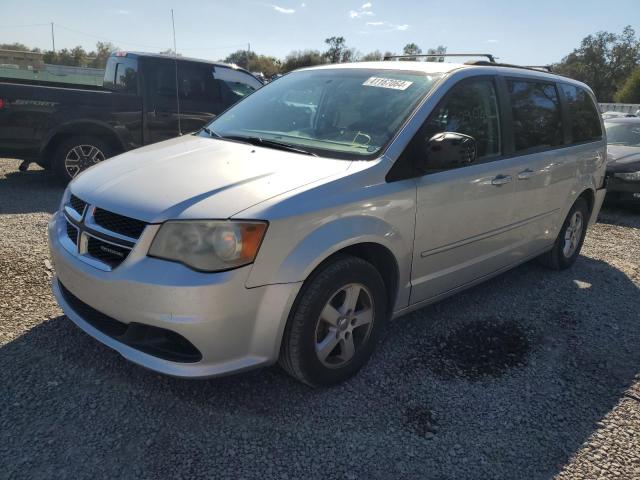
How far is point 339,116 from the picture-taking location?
11.2ft

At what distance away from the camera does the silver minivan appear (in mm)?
2371

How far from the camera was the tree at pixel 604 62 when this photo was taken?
2477 inches

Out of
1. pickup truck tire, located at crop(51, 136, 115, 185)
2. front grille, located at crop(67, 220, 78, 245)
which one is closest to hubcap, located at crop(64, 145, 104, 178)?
pickup truck tire, located at crop(51, 136, 115, 185)

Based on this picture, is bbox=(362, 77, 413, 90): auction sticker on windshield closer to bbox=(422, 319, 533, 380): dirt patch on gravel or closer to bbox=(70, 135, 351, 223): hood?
bbox=(70, 135, 351, 223): hood

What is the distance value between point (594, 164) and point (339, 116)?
317 cm

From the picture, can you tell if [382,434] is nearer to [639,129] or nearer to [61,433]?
[61,433]

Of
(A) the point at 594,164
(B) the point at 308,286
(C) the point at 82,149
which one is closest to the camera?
(B) the point at 308,286

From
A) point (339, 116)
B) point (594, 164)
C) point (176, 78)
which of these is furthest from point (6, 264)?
point (594, 164)

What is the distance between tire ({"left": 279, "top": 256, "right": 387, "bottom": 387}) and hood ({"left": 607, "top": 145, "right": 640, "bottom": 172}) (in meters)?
7.00

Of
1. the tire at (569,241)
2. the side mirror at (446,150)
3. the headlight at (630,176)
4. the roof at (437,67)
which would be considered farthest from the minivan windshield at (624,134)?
the side mirror at (446,150)

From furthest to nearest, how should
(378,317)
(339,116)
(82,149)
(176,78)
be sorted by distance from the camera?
(176,78) → (82,149) → (339,116) → (378,317)

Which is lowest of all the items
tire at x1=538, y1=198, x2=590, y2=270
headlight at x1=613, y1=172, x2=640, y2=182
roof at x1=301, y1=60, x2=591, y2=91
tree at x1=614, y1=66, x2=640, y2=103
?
tire at x1=538, y1=198, x2=590, y2=270

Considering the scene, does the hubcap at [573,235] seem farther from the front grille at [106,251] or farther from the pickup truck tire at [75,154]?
the pickup truck tire at [75,154]

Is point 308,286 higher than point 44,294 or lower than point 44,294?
Answer: higher
